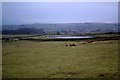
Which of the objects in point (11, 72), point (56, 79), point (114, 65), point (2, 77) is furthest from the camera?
point (114, 65)

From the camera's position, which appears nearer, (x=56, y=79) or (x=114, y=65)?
(x=56, y=79)

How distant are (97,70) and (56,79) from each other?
4049 mm

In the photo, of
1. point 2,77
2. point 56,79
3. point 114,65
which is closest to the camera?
point 56,79

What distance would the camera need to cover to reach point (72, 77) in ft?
50.6

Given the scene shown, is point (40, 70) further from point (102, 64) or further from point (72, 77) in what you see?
point (102, 64)

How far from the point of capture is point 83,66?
63.2 feet

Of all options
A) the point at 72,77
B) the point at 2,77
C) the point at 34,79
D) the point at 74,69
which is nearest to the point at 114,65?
the point at 74,69

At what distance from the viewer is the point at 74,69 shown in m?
18.2

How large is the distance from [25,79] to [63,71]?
3.33 m

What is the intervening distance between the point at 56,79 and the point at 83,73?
2.56m

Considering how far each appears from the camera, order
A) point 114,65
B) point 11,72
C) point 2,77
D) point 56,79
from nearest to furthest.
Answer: point 56,79 < point 2,77 < point 11,72 < point 114,65

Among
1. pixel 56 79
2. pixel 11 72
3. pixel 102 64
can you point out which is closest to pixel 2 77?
pixel 11 72

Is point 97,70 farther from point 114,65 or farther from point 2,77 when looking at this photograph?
point 2,77

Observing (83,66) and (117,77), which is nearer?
(117,77)
